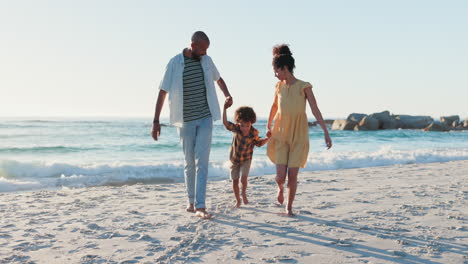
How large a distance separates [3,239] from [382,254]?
3.14 metres

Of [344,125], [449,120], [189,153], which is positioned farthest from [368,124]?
[189,153]

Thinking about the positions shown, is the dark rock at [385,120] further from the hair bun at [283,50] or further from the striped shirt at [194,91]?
the striped shirt at [194,91]

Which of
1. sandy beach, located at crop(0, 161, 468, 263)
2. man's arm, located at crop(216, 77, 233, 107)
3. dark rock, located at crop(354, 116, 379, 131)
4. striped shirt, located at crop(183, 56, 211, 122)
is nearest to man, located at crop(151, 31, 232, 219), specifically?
striped shirt, located at crop(183, 56, 211, 122)

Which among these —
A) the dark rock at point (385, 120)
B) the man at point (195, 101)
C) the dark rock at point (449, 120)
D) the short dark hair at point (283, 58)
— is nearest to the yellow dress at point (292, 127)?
the short dark hair at point (283, 58)

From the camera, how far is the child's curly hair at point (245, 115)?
4473 millimetres

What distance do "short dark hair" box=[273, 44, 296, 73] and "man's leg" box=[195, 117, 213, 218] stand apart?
0.91 metres

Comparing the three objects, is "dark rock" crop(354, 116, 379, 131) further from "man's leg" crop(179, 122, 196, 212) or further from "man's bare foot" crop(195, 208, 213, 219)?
"man's bare foot" crop(195, 208, 213, 219)

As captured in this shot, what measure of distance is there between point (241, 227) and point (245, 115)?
1.34 metres

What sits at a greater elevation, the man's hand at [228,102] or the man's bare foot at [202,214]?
the man's hand at [228,102]

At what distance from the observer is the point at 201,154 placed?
4.05 meters

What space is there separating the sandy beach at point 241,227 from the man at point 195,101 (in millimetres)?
641

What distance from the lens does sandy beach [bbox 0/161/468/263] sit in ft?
9.55

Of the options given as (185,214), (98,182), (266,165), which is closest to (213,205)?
(185,214)

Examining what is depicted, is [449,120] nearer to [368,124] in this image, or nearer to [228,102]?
[368,124]
